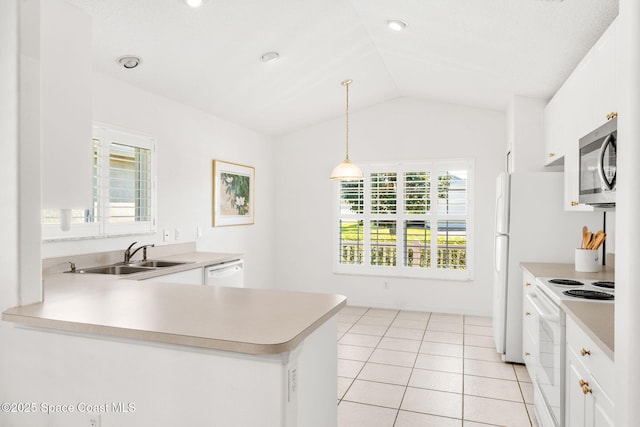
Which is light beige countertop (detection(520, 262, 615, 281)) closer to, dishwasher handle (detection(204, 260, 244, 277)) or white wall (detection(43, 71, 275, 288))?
dishwasher handle (detection(204, 260, 244, 277))

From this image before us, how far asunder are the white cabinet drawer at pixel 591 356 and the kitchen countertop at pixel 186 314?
3.22ft

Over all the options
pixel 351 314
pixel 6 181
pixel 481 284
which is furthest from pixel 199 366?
pixel 481 284

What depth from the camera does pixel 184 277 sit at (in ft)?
11.0

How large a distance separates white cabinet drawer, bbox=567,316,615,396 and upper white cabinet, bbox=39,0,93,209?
2.22 meters

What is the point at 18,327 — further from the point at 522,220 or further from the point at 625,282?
the point at 522,220

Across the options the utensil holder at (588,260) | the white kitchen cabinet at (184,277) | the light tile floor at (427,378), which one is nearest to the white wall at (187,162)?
the white kitchen cabinet at (184,277)

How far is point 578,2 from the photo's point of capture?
2.40m

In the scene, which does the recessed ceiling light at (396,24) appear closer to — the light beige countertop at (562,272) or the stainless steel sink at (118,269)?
the light beige countertop at (562,272)

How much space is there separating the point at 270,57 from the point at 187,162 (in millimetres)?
1426

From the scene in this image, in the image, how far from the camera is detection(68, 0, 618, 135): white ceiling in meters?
2.71

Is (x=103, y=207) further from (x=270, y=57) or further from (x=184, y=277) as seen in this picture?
(x=270, y=57)

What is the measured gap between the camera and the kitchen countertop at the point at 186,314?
1401 mm

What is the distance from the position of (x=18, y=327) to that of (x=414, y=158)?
15.4 feet

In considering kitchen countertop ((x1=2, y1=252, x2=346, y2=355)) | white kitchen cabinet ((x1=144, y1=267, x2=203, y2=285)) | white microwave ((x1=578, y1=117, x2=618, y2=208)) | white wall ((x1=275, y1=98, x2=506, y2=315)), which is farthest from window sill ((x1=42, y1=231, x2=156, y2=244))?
white microwave ((x1=578, y1=117, x2=618, y2=208))
